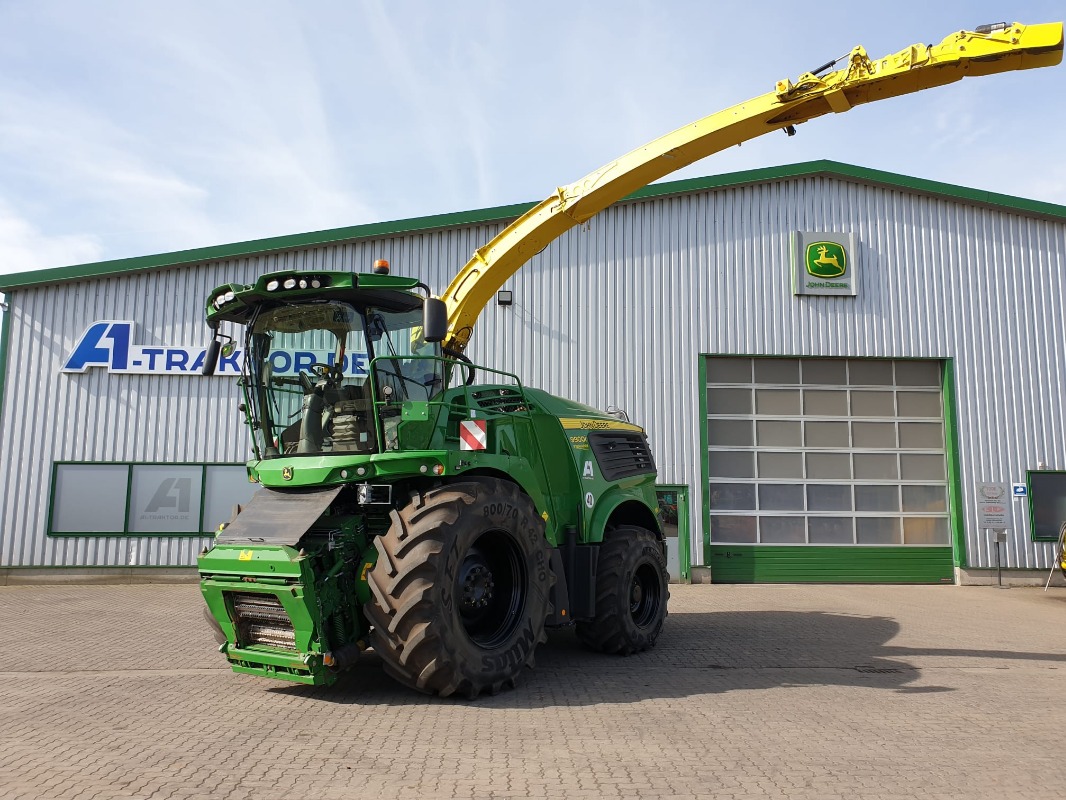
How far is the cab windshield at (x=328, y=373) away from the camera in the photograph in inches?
276

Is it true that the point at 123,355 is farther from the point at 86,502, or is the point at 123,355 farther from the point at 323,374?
the point at 323,374

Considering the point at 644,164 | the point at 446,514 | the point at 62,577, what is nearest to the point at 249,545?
the point at 446,514

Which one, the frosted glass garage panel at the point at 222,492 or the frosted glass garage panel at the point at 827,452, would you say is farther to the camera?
the frosted glass garage panel at the point at 827,452

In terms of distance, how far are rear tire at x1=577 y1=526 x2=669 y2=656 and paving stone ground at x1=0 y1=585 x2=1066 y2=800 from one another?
0.70 ft

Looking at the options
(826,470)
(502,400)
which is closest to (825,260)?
(826,470)

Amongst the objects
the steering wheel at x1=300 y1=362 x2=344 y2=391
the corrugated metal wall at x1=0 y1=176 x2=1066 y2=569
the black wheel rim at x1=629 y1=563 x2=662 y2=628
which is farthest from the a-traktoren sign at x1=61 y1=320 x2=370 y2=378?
the black wheel rim at x1=629 y1=563 x2=662 y2=628

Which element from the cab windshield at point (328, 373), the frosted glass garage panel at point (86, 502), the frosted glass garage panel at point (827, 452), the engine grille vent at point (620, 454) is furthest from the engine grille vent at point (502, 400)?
the frosted glass garage panel at point (86, 502)

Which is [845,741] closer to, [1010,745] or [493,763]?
[1010,745]

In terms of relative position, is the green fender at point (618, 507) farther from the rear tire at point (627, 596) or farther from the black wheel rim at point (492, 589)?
the black wheel rim at point (492, 589)

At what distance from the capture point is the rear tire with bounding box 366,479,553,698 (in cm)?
605

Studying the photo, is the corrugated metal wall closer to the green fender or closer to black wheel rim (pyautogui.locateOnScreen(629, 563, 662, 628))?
the green fender

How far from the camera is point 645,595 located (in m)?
9.42

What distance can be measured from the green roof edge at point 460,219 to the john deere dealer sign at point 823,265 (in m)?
1.43

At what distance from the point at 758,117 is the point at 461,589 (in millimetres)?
5404
